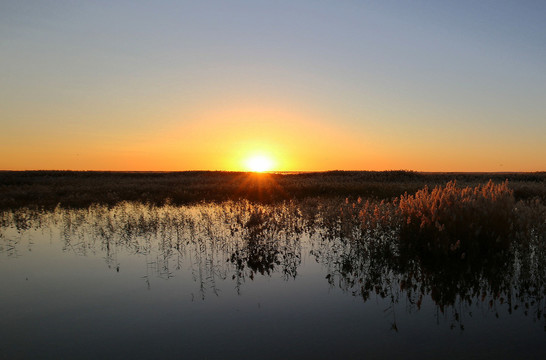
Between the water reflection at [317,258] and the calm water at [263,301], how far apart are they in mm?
40

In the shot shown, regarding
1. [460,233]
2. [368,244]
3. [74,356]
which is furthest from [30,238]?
[460,233]

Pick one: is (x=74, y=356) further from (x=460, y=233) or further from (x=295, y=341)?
(x=460, y=233)

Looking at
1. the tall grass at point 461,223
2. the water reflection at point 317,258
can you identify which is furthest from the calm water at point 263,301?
the tall grass at point 461,223

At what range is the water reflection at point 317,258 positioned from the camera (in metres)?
5.89

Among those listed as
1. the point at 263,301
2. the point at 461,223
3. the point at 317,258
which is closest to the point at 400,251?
the point at 461,223

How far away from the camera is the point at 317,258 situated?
854 cm

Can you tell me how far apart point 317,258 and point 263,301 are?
9.36ft

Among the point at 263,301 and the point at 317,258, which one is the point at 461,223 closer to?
the point at 317,258

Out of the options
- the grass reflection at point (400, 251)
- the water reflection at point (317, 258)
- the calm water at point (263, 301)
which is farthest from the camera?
the grass reflection at point (400, 251)

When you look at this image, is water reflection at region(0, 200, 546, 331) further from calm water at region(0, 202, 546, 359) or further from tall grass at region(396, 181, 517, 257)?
tall grass at region(396, 181, 517, 257)

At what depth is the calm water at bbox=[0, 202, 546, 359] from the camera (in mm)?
4508

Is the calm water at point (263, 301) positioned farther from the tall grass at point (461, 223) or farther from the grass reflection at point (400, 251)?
the tall grass at point (461, 223)

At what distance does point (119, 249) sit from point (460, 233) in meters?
8.22

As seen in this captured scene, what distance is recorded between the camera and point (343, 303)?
5816 millimetres
